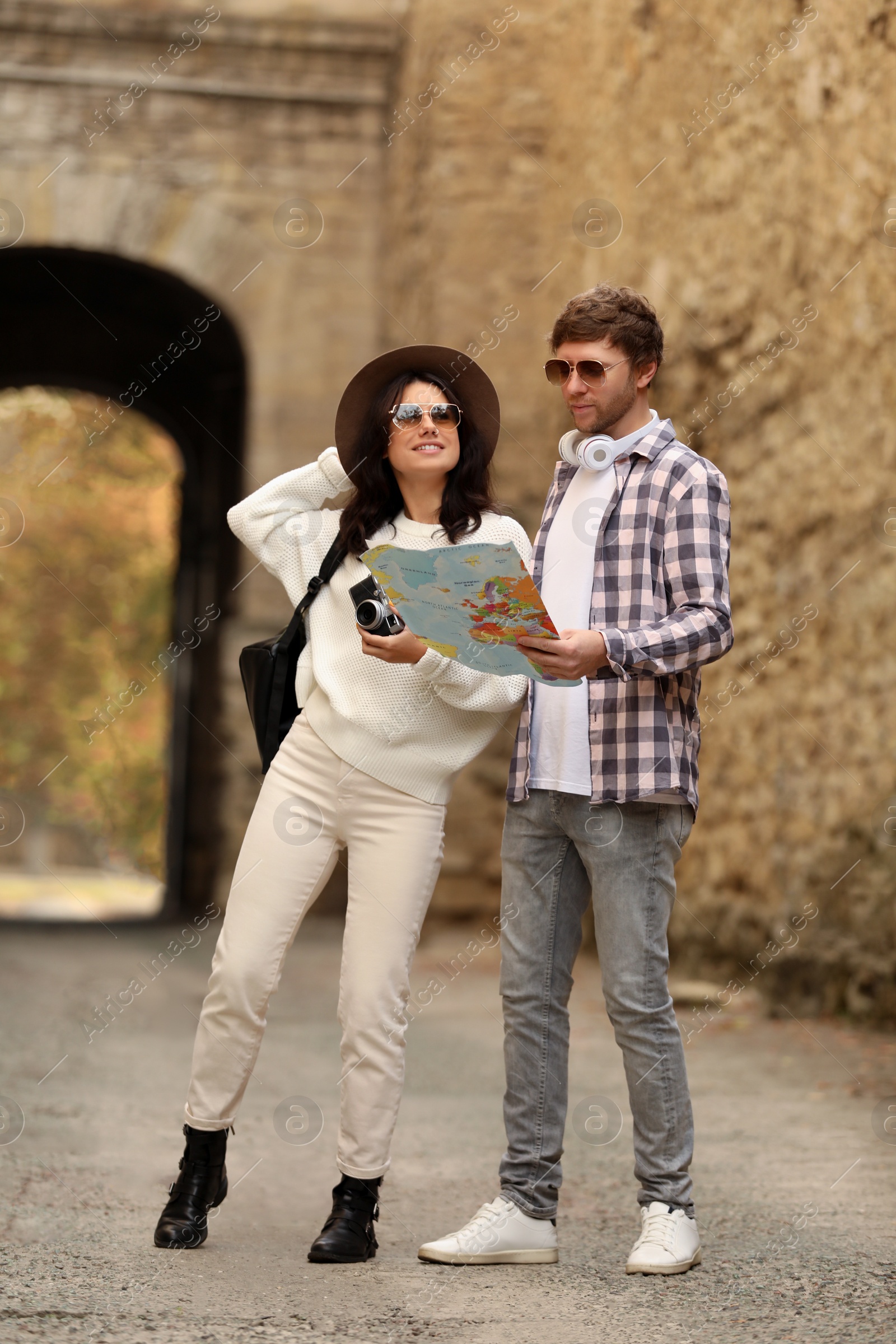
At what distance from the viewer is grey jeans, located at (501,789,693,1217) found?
8.65ft

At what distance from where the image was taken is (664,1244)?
103 inches

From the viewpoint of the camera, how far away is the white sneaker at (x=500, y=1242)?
270cm

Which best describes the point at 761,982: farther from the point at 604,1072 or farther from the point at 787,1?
the point at 787,1

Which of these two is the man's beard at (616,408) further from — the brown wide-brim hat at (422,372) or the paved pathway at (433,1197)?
the paved pathway at (433,1197)

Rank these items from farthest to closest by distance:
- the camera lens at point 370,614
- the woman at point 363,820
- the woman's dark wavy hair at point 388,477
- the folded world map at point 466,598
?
the woman's dark wavy hair at point 388,477, the woman at point 363,820, the camera lens at point 370,614, the folded world map at point 466,598

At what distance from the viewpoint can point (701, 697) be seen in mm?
6074

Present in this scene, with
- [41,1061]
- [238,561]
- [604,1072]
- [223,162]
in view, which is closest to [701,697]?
[604,1072]

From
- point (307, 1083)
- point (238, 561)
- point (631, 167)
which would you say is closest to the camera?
point (307, 1083)

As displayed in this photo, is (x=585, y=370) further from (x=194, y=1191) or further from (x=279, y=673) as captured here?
Answer: (x=194, y=1191)

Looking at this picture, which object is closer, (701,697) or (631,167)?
(701,697)

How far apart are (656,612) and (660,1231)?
3.63 feet

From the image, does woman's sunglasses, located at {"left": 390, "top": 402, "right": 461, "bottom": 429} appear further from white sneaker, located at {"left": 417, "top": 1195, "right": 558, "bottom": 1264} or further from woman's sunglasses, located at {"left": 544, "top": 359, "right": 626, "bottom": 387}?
white sneaker, located at {"left": 417, "top": 1195, "right": 558, "bottom": 1264}

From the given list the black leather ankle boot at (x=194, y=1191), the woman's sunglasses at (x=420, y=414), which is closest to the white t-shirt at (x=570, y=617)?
the woman's sunglasses at (x=420, y=414)

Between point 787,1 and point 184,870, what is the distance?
8.07 metres
